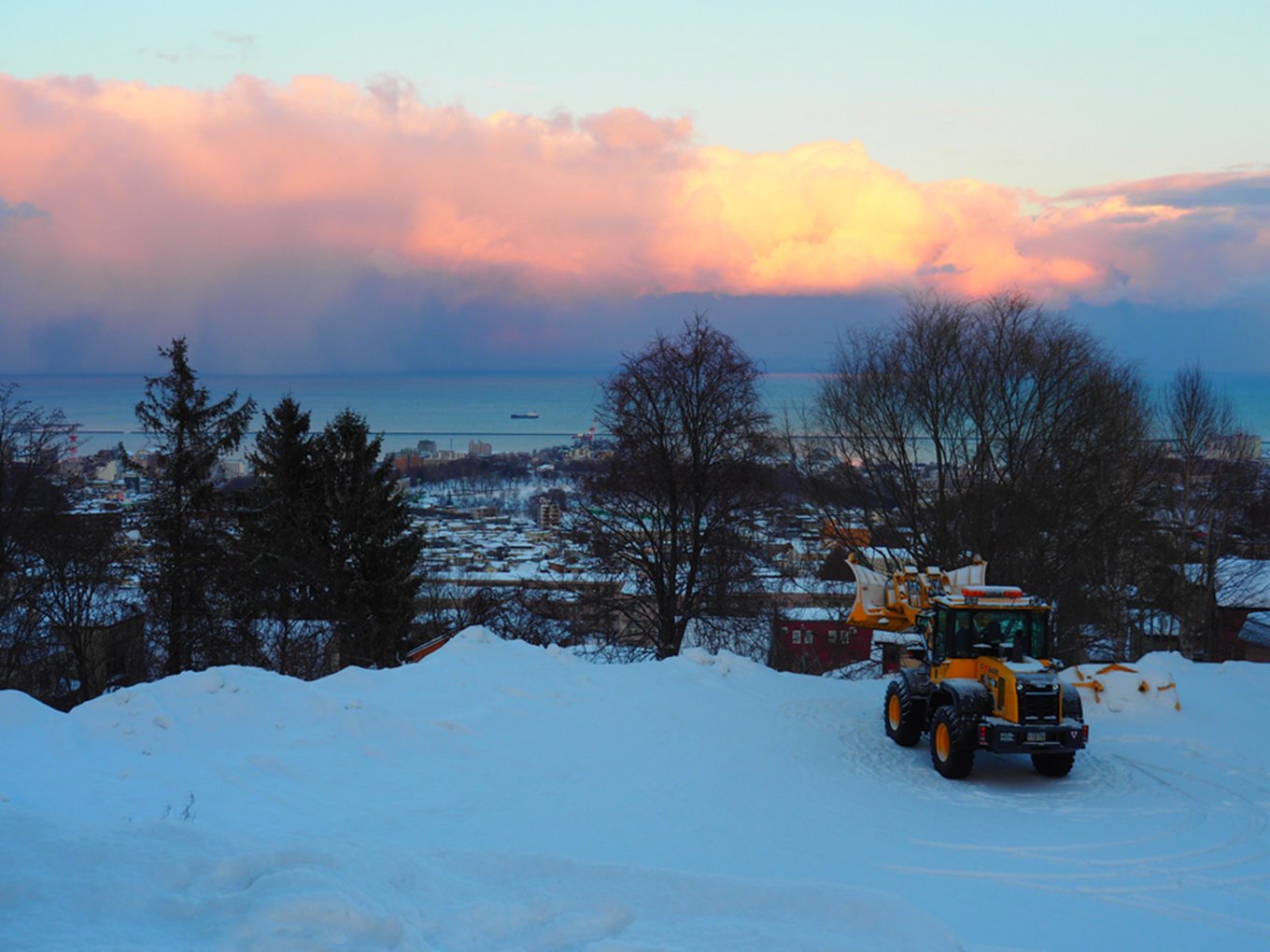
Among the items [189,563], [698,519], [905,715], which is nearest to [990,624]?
[905,715]

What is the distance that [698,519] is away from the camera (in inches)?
1032

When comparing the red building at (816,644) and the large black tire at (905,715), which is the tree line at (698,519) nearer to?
the red building at (816,644)

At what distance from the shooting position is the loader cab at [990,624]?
1369cm

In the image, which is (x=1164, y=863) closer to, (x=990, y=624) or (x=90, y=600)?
(x=990, y=624)

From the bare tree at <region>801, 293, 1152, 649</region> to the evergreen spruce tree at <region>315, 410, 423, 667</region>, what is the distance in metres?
13.1

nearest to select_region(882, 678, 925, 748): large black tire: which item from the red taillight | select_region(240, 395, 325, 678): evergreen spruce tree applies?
the red taillight

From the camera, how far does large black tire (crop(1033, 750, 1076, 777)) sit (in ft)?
41.5

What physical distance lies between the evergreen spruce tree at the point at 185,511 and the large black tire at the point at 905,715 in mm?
19876

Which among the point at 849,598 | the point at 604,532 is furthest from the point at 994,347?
the point at 604,532

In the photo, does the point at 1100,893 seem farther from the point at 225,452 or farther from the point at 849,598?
the point at 225,452

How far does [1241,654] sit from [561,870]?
30.2 m

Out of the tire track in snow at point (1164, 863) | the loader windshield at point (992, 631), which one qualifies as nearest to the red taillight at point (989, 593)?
the loader windshield at point (992, 631)

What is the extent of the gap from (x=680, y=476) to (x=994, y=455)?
8717mm

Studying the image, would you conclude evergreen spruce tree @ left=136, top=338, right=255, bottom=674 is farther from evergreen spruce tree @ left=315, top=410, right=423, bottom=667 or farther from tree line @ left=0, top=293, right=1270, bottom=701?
evergreen spruce tree @ left=315, top=410, right=423, bottom=667
